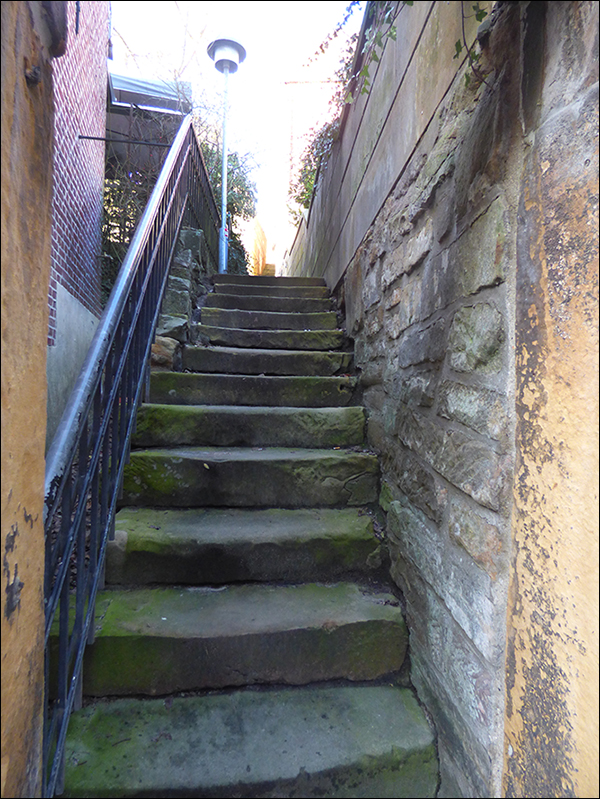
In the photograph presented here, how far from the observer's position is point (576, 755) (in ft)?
2.45

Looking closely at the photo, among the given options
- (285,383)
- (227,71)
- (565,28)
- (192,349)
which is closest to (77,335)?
(192,349)

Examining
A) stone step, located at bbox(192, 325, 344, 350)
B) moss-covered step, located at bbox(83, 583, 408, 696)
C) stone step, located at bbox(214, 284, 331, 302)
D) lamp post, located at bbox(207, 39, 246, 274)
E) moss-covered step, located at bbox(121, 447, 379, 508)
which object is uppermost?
lamp post, located at bbox(207, 39, 246, 274)

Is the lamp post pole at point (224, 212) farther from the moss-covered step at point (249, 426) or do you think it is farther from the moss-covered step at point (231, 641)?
the moss-covered step at point (231, 641)

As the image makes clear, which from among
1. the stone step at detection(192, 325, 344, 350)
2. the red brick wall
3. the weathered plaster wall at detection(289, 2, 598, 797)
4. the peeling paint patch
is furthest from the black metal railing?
the red brick wall

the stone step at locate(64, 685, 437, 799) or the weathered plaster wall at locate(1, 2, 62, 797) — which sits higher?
the weathered plaster wall at locate(1, 2, 62, 797)

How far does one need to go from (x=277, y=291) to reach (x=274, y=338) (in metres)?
1.08

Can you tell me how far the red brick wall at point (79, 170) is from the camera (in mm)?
3670

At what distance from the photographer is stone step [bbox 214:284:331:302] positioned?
155 inches

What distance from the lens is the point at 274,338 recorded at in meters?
3.07

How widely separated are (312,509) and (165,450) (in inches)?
30.1

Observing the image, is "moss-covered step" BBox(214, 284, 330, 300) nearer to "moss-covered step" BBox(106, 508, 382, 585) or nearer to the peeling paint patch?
"moss-covered step" BBox(106, 508, 382, 585)

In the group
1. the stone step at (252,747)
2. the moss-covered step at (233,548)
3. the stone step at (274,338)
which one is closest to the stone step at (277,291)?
the stone step at (274,338)

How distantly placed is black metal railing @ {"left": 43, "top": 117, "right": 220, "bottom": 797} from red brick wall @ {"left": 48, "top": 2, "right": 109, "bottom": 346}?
174cm

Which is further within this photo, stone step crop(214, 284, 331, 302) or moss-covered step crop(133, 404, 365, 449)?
stone step crop(214, 284, 331, 302)
